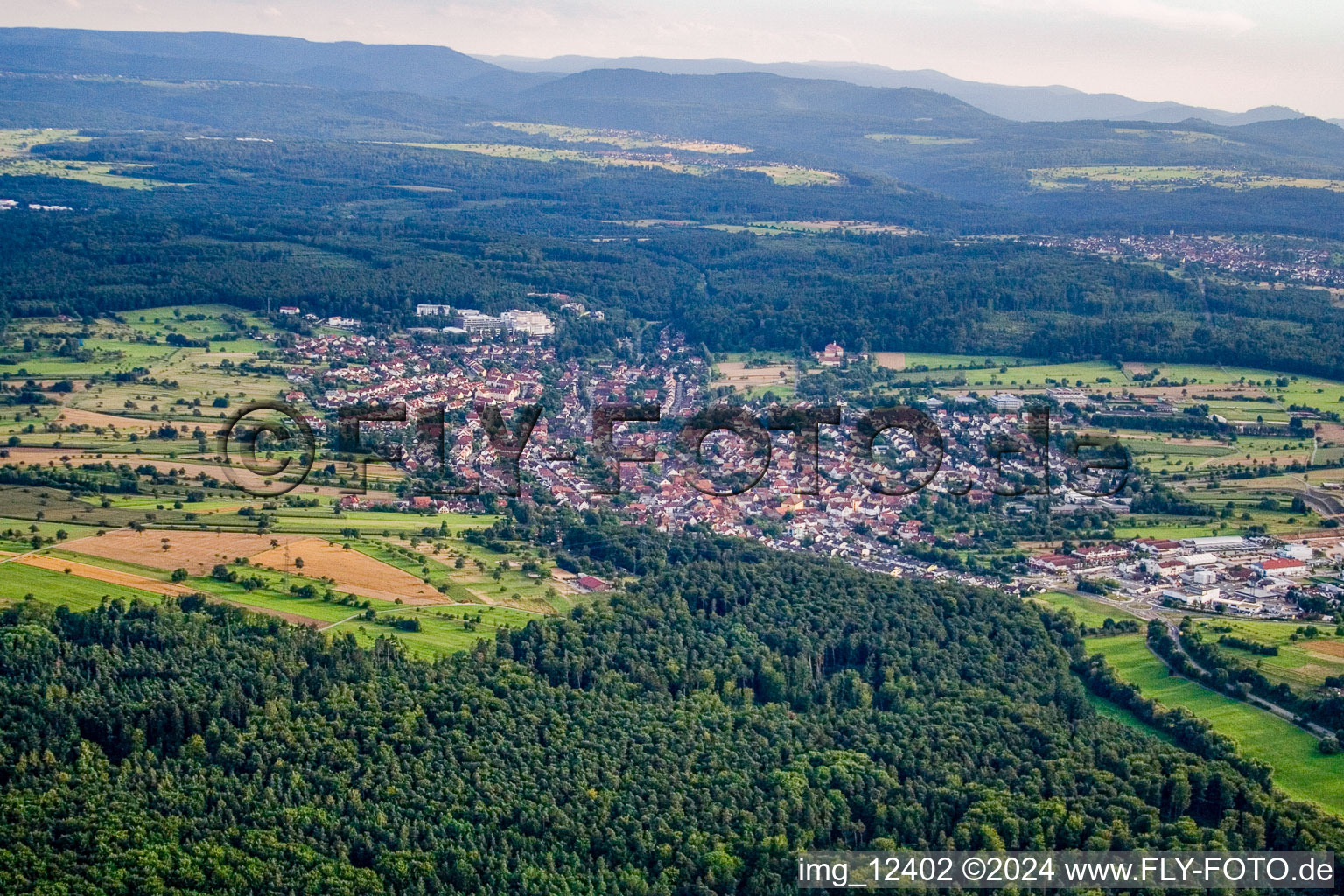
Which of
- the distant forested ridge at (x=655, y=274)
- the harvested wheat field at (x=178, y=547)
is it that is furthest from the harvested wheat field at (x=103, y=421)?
the distant forested ridge at (x=655, y=274)

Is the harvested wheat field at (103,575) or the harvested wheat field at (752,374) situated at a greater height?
the harvested wheat field at (752,374)

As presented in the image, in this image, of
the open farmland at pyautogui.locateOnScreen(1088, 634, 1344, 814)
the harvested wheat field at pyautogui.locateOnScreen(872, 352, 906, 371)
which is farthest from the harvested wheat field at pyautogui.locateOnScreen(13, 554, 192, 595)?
the harvested wheat field at pyautogui.locateOnScreen(872, 352, 906, 371)

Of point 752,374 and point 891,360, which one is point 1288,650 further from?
point 891,360

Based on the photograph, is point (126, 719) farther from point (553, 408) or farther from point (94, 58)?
point (94, 58)

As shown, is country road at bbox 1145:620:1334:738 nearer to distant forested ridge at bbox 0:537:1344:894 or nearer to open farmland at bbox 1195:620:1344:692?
open farmland at bbox 1195:620:1344:692

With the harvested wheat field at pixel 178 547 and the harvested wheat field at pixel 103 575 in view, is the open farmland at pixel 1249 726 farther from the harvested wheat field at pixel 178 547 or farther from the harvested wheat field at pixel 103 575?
the harvested wheat field at pixel 103 575

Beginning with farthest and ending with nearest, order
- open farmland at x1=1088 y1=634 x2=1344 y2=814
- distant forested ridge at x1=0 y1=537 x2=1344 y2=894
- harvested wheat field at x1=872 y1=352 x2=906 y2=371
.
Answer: harvested wheat field at x1=872 y1=352 x2=906 y2=371, open farmland at x1=1088 y1=634 x2=1344 y2=814, distant forested ridge at x1=0 y1=537 x2=1344 y2=894
